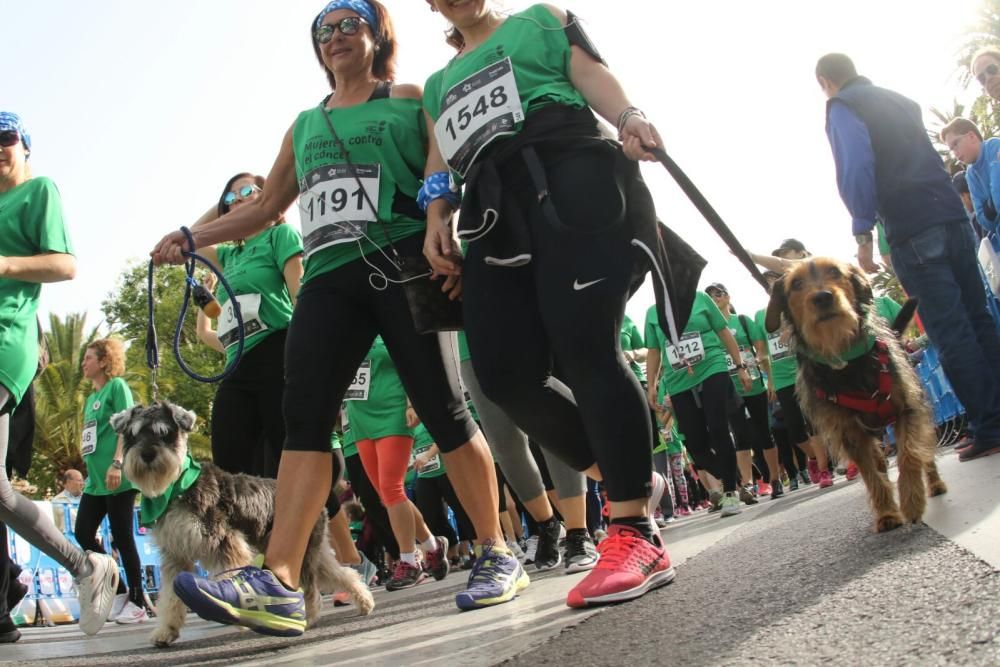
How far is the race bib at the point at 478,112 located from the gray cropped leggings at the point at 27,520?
8.20 feet

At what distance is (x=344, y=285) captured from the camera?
365cm

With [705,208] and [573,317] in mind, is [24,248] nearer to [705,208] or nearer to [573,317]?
[573,317]

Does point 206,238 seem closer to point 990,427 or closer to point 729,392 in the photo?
point 990,427

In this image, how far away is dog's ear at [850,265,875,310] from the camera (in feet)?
13.2

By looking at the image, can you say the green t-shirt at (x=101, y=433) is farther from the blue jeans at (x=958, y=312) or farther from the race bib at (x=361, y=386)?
the blue jeans at (x=958, y=312)

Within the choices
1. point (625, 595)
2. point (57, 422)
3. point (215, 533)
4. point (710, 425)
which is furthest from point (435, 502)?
point (57, 422)

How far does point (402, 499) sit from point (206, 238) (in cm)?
323

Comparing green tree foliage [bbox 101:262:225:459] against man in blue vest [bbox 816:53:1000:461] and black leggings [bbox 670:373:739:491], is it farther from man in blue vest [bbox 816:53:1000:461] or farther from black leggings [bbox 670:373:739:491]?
man in blue vest [bbox 816:53:1000:461]

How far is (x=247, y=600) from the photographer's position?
307 cm

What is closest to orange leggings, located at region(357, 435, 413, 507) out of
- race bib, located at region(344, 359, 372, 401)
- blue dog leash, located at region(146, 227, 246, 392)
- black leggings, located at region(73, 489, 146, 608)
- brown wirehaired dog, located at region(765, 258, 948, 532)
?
race bib, located at region(344, 359, 372, 401)

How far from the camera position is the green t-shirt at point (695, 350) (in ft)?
29.5

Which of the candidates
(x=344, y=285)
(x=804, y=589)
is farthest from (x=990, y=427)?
(x=344, y=285)

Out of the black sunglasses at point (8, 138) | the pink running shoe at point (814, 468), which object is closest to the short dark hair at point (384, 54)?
the black sunglasses at point (8, 138)

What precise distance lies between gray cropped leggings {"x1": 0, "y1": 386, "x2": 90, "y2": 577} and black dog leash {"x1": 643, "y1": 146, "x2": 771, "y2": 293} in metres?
3.24
